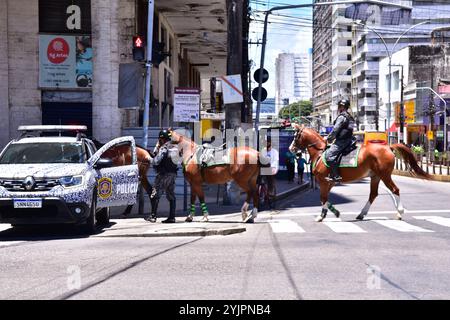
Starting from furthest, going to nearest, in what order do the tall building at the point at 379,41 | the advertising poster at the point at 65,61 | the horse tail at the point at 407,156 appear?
the tall building at the point at 379,41 < the advertising poster at the point at 65,61 < the horse tail at the point at 407,156

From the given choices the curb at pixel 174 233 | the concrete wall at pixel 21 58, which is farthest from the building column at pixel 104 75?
the curb at pixel 174 233

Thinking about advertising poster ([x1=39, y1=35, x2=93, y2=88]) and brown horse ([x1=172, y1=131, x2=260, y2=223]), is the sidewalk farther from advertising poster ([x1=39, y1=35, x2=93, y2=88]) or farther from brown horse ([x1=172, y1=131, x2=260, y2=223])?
advertising poster ([x1=39, y1=35, x2=93, y2=88])

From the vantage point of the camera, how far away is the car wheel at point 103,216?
14634mm

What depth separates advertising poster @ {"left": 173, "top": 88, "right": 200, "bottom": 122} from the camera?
17.5m

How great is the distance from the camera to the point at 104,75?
72.3ft

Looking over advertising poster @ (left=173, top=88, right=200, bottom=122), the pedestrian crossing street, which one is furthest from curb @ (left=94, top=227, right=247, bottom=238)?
advertising poster @ (left=173, top=88, right=200, bottom=122)

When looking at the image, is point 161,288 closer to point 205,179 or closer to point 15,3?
point 205,179

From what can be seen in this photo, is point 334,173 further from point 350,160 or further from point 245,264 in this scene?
point 245,264

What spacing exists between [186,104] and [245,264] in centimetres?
928

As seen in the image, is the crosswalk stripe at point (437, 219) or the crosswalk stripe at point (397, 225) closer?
the crosswalk stripe at point (397, 225)

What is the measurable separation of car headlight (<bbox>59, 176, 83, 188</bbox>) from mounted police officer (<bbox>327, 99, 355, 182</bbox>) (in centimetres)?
592

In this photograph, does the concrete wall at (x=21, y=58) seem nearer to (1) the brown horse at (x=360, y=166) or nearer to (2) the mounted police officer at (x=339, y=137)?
(1) the brown horse at (x=360, y=166)

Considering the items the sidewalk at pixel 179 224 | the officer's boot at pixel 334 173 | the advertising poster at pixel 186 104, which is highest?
the advertising poster at pixel 186 104

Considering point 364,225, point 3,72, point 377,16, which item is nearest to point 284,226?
point 364,225
